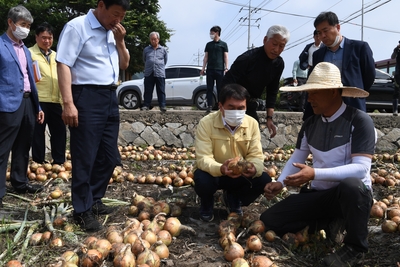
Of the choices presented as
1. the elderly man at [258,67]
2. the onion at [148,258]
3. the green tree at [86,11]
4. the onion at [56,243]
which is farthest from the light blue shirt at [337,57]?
the green tree at [86,11]

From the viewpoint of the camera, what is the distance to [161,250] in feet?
8.20

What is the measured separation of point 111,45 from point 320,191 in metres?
1.95

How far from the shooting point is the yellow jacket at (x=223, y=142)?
3.14 metres

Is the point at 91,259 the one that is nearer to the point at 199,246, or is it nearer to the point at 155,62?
the point at 199,246

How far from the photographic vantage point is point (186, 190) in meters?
4.32

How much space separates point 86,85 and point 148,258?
1.39m

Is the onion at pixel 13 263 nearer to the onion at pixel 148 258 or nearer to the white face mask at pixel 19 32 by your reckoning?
the onion at pixel 148 258

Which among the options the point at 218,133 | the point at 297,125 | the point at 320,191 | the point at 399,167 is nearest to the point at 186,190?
the point at 218,133

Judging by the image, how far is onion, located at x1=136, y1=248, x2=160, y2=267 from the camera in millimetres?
2303

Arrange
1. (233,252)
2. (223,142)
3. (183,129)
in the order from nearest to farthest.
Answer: (233,252)
(223,142)
(183,129)

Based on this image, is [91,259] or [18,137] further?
[18,137]

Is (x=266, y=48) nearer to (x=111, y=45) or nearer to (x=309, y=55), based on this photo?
(x=111, y=45)

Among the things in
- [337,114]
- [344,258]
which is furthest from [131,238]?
[337,114]

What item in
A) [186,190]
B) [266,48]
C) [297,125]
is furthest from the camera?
[297,125]
